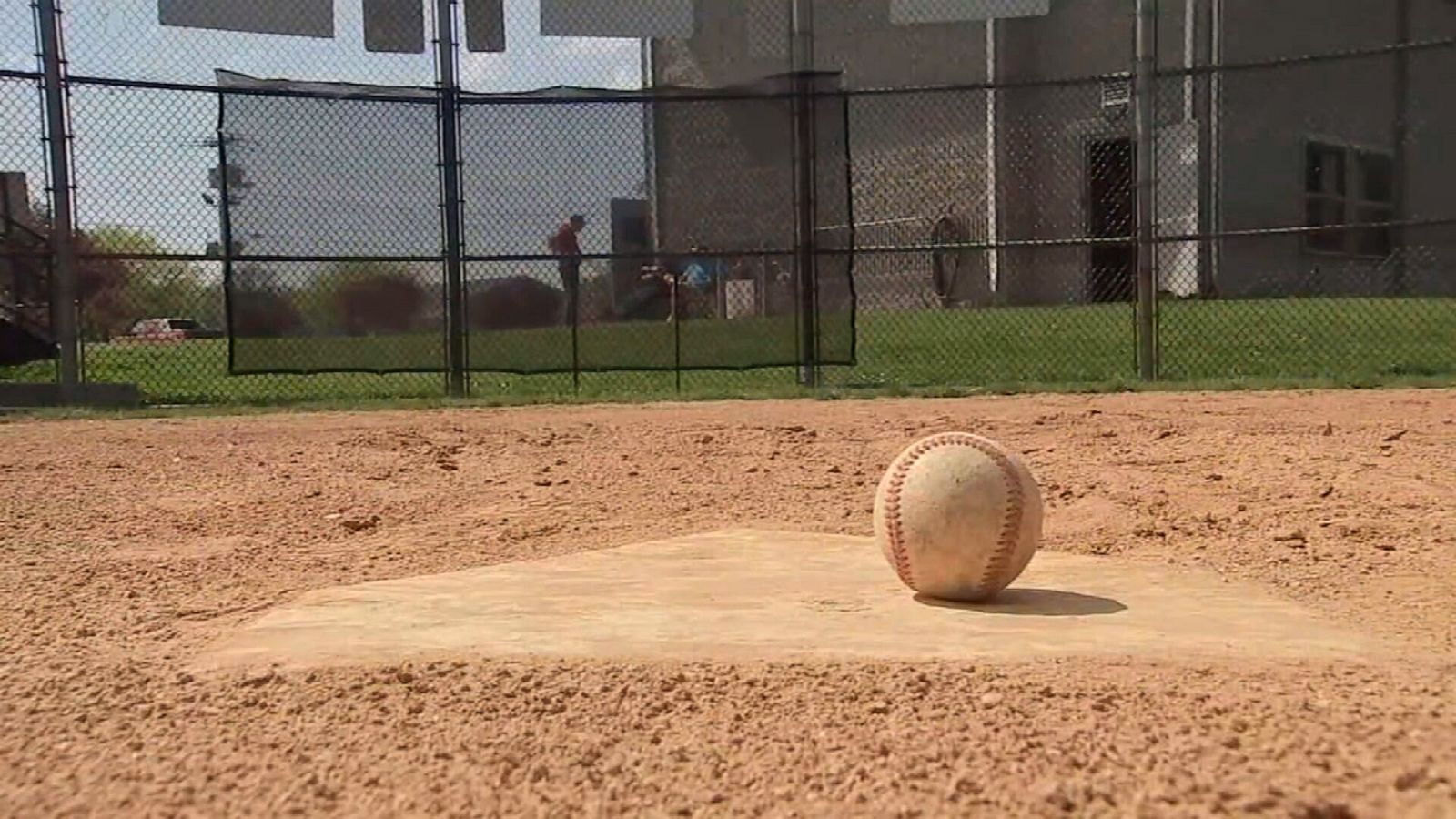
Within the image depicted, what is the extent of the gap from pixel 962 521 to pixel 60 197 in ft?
29.4

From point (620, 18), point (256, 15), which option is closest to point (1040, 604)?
point (620, 18)

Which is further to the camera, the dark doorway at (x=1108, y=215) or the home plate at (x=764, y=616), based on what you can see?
the dark doorway at (x=1108, y=215)

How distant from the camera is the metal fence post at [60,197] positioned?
10.3 m

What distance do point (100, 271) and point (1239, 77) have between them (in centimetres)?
1471

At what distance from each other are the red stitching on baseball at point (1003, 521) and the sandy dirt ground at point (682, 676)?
0.79 m

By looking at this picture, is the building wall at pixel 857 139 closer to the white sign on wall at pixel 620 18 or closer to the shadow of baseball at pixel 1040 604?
the white sign on wall at pixel 620 18

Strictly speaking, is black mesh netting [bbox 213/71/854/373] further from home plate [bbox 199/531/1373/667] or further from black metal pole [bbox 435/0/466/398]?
home plate [bbox 199/531/1373/667]

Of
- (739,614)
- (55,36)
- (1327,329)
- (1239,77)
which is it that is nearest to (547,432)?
(739,614)

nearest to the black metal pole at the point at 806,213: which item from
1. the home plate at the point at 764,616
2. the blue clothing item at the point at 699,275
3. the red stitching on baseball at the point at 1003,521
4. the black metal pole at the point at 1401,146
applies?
the blue clothing item at the point at 699,275

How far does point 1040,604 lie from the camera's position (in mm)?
3854

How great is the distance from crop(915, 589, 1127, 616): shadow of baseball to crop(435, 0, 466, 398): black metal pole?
7.85 meters

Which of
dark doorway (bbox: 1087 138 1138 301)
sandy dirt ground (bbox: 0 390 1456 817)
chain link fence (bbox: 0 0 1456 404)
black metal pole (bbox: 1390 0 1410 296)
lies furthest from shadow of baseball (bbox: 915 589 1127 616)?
black metal pole (bbox: 1390 0 1410 296)

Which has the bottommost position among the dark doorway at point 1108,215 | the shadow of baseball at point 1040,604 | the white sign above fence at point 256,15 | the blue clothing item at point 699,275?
the shadow of baseball at point 1040,604

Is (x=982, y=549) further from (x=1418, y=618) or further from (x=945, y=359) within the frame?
(x=945, y=359)
